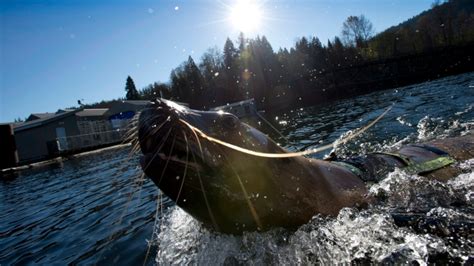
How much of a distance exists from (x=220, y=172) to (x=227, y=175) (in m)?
0.07

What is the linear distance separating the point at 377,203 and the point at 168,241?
2607mm

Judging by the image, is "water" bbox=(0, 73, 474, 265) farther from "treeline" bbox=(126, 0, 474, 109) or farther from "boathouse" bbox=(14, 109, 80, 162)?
"treeline" bbox=(126, 0, 474, 109)

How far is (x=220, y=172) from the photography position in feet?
8.10

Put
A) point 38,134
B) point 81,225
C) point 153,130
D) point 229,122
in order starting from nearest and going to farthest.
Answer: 1. point 153,130
2. point 229,122
3. point 81,225
4. point 38,134

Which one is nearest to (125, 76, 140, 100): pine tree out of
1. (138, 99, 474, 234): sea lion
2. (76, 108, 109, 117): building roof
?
(76, 108, 109, 117): building roof

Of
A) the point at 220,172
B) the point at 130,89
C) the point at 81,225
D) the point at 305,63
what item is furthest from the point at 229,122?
the point at 130,89

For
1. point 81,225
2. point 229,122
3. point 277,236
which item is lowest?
point 81,225

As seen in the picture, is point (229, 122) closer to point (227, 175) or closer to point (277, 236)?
point (227, 175)

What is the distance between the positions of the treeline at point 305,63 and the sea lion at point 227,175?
6047cm

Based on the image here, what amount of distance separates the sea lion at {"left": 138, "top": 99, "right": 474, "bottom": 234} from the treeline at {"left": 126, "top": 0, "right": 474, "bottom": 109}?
2381 inches

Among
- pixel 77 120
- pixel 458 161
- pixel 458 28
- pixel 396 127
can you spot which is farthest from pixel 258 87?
pixel 458 161

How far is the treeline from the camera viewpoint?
216ft

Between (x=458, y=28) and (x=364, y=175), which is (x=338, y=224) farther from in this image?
(x=458, y=28)

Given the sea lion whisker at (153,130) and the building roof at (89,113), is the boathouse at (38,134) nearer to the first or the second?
the building roof at (89,113)
